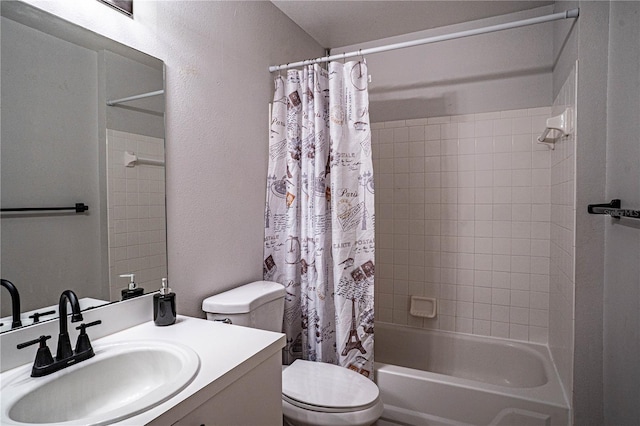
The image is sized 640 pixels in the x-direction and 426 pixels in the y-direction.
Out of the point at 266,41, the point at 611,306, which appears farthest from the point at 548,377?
the point at 266,41

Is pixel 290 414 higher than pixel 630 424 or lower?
lower

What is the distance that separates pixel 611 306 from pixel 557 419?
0.56 meters

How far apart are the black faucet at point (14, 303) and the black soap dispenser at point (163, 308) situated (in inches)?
15.8

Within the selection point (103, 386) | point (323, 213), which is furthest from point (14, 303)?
point (323, 213)

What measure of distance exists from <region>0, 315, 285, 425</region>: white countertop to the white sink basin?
3cm

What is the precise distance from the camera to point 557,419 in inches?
65.1

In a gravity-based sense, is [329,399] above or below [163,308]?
below

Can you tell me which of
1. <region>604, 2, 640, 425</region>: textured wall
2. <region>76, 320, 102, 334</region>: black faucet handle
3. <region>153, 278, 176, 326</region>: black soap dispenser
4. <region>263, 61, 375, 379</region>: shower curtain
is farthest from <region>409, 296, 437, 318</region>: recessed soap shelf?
<region>76, 320, 102, 334</region>: black faucet handle

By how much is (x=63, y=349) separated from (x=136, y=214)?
52cm

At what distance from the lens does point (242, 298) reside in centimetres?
169

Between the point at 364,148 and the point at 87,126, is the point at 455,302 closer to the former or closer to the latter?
the point at 364,148

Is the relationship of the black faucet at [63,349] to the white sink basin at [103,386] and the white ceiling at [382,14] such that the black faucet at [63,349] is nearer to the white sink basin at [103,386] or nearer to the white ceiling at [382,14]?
the white sink basin at [103,386]

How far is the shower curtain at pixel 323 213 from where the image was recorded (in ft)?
6.38

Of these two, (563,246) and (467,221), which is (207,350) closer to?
(563,246)
